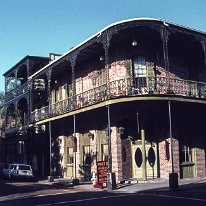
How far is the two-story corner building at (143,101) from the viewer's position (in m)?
20.2

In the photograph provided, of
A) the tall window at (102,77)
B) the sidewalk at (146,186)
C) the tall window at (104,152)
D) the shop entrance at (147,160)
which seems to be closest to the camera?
the sidewalk at (146,186)

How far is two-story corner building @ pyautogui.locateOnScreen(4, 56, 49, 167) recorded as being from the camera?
33.2 metres

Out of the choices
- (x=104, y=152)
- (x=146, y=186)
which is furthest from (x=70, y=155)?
(x=146, y=186)

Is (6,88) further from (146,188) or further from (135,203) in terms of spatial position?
(135,203)

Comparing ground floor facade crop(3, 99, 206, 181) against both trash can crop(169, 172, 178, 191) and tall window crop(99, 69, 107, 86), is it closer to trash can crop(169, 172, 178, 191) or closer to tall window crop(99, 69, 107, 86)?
tall window crop(99, 69, 107, 86)

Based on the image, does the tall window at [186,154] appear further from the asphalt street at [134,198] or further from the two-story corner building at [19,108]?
the two-story corner building at [19,108]

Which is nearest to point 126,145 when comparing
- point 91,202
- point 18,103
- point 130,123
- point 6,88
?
point 130,123

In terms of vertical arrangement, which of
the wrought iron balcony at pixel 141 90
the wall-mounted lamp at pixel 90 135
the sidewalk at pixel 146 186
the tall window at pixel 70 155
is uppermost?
the wrought iron balcony at pixel 141 90

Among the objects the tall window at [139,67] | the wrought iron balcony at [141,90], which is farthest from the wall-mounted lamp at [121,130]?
the tall window at [139,67]

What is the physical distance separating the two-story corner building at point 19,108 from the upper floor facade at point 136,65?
5.22 meters

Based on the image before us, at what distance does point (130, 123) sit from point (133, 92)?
2556 millimetres

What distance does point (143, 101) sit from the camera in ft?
66.8

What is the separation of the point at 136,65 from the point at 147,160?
19.7ft

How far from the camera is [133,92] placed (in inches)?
818
